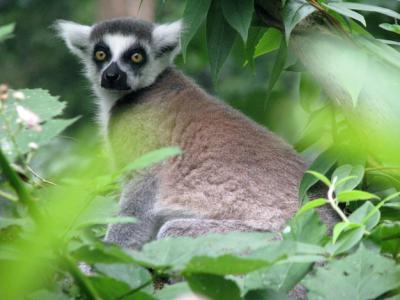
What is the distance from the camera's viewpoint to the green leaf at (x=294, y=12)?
288 centimetres

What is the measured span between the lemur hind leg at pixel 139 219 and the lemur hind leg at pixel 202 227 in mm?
402

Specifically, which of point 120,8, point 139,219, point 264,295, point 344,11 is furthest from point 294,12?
point 120,8

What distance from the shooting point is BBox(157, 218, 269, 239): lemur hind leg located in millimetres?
3252

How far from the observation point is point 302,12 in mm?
2920

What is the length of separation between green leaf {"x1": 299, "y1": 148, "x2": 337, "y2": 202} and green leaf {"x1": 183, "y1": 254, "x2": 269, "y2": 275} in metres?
1.85

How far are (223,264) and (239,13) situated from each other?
2.08 m

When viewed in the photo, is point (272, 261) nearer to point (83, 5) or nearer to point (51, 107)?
point (51, 107)

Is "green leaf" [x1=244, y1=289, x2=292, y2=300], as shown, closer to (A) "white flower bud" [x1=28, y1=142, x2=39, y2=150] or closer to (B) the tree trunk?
(A) "white flower bud" [x1=28, y1=142, x2=39, y2=150]

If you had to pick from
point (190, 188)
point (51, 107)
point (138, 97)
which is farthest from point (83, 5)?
point (51, 107)

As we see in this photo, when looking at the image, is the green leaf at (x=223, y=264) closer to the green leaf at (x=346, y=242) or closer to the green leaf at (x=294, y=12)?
the green leaf at (x=346, y=242)

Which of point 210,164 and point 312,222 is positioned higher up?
point 312,222

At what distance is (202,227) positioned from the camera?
328 centimetres

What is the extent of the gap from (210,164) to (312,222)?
1.96 meters

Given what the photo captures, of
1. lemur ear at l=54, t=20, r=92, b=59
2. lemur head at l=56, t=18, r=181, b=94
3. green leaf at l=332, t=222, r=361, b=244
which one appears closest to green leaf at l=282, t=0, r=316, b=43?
green leaf at l=332, t=222, r=361, b=244
